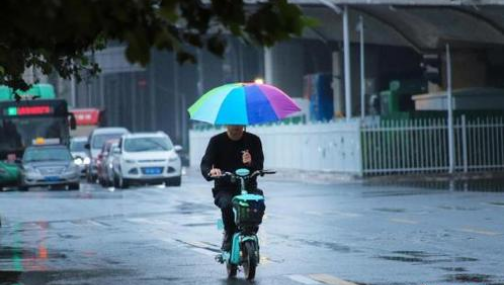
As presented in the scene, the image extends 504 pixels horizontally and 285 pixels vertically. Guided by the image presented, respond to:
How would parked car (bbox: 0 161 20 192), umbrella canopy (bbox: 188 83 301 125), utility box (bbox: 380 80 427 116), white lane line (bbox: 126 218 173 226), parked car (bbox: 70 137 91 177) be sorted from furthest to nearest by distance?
parked car (bbox: 70 137 91 177) → utility box (bbox: 380 80 427 116) → parked car (bbox: 0 161 20 192) → white lane line (bbox: 126 218 173 226) → umbrella canopy (bbox: 188 83 301 125)

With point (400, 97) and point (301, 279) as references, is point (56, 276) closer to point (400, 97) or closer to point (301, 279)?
point (301, 279)

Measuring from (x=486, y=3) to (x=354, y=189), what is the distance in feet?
27.1

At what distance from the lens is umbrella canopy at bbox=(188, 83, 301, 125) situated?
12898 millimetres

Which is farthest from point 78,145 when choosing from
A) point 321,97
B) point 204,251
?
→ point 204,251

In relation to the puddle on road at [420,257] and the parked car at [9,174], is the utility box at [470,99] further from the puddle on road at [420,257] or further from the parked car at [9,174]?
the puddle on road at [420,257]

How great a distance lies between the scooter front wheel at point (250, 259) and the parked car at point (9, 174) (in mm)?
30722

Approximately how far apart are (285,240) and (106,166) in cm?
2800

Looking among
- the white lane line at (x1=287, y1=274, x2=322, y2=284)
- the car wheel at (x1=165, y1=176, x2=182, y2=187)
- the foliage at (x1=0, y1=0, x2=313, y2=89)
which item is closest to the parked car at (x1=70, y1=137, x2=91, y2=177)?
the car wheel at (x1=165, y1=176, x2=182, y2=187)

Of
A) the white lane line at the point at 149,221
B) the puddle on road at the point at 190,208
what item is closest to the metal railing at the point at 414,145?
the puddle on road at the point at 190,208

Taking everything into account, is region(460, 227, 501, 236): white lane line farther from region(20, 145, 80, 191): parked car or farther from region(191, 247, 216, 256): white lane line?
region(20, 145, 80, 191): parked car

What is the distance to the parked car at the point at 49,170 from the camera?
4197 centimetres

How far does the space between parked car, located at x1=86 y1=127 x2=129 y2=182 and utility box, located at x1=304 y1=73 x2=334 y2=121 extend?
27.0ft

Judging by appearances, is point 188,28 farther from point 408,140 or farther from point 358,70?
point 358,70

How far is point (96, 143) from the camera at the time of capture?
55.2 m
